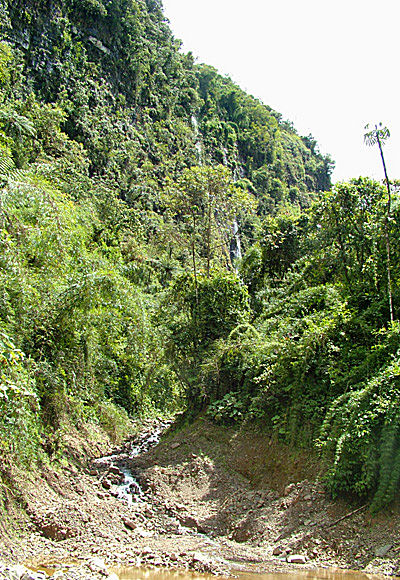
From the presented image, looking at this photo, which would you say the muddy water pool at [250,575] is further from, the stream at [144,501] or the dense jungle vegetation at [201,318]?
the dense jungle vegetation at [201,318]

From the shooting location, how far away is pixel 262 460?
7496 mm

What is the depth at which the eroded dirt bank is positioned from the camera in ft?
16.7

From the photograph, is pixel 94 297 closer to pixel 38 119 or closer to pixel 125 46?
pixel 38 119

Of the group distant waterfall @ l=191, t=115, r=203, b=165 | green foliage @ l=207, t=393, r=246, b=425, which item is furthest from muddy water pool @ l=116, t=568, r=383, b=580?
distant waterfall @ l=191, t=115, r=203, b=165

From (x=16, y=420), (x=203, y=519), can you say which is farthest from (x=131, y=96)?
(x=203, y=519)

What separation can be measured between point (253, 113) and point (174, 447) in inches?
2269

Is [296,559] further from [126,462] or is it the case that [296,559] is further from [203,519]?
[126,462]

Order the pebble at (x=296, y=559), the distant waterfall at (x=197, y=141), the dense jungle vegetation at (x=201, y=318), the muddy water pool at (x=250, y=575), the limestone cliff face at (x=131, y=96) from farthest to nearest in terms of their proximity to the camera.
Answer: the distant waterfall at (x=197, y=141) < the limestone cliff face at (x=131, y=96) < the dense jungle vegetation at (x=201, y=318) < the pebble at (x=296, y=559) < the muddy water pool at (x=250, y=575)

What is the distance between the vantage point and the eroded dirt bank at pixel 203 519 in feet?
Result: 16.7

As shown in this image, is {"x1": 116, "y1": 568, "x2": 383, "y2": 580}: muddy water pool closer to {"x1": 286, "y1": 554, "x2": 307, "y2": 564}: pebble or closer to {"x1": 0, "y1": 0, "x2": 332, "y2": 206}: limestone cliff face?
{"x1": 286, "y1": 554, "x2": 307, "y2": 564}: pebble

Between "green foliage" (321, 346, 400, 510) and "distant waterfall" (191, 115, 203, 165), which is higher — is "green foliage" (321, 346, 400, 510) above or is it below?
below

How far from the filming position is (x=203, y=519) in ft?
22.4

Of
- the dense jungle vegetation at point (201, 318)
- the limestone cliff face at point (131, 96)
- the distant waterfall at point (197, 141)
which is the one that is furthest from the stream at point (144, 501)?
the distant waterfall at point (197, 141)

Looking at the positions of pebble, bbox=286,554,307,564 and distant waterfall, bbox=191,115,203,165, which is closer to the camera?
pebble, bbox=286,554,307,564
